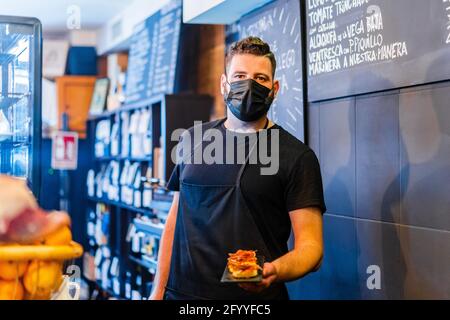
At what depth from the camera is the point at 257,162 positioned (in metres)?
2.23

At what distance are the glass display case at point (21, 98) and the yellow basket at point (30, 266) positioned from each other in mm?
1288

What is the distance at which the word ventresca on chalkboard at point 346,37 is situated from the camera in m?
2.56

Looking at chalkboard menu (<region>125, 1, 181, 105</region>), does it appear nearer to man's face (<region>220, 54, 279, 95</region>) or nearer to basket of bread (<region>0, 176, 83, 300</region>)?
man's face (<region>220, 54, 279, 95</region>)

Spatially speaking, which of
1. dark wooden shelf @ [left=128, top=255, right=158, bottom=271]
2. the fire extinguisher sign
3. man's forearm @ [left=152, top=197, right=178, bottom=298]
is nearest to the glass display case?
man's forearm @ [left=152, top=197, right=178, bottom=298]

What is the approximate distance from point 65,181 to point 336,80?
18.9 ft

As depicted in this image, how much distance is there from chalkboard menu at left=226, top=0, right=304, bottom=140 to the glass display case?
1307 mm

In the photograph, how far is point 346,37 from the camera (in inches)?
112

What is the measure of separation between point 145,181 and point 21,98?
250 cm

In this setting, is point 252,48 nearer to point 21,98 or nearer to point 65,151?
point 21,98

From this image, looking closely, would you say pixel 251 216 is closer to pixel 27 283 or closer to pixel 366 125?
pixel 366 125

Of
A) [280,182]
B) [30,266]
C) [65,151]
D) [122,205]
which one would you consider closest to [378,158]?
[280,182]

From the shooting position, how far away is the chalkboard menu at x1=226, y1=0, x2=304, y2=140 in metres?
3.30

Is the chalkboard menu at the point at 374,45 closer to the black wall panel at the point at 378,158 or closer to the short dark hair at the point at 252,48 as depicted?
the black wall panel at the point at 378,158

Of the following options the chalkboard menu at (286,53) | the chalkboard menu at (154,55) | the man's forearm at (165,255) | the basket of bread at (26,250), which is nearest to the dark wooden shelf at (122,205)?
the chalkboard menu at (154,55)
